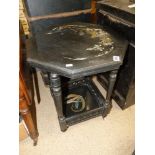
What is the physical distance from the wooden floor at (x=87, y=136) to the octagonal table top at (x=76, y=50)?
0.64 metres

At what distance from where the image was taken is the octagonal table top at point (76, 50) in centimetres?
93

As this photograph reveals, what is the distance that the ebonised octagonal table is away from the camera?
0.93 m

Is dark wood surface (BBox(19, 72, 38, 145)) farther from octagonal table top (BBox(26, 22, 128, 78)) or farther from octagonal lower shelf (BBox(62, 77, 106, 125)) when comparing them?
octagonal lower shelf (BBox(62, 77, 106, 125))

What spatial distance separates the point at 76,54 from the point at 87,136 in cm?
71

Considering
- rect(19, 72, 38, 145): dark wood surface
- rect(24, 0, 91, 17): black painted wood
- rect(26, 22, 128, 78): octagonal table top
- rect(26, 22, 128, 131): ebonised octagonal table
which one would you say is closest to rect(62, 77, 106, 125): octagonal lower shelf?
rect(26, 22, 128, 131): ebonised octagonal table

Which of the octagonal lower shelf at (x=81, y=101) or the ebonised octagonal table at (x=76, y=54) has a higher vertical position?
the ebonised octagonal table at (x=76, y=54)

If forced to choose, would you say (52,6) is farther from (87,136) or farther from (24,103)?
(87,136)

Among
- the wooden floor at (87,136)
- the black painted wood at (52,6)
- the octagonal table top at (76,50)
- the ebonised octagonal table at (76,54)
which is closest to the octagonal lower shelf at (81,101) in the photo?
the ebonised octagonal table at (76,54)

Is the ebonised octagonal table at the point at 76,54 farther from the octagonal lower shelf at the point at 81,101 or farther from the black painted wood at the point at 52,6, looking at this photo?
the black painted wood at the point at 52,6

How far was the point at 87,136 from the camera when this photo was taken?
1.36m

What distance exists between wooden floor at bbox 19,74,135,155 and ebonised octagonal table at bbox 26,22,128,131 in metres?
0.10

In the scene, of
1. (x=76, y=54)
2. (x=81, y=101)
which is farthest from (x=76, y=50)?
(x=81, y=101)
